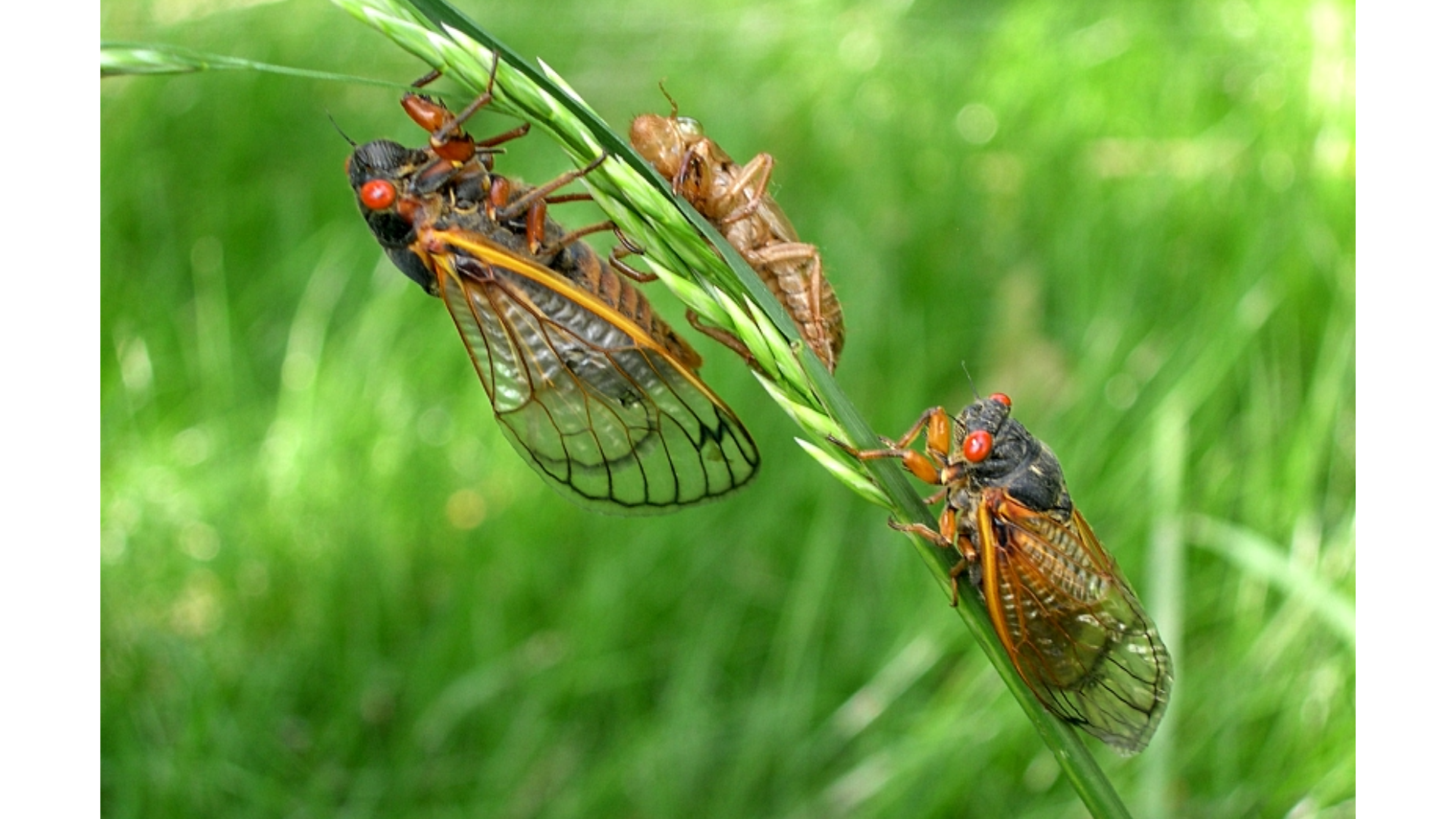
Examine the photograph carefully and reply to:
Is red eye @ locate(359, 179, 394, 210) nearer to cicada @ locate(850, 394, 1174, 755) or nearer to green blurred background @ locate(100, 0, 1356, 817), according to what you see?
green blurred background @ locate(100, 0, 1356, 817)

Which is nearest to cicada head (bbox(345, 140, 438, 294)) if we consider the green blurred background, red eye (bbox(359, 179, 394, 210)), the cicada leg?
red eye (bbox(359, 179, 394, 210))

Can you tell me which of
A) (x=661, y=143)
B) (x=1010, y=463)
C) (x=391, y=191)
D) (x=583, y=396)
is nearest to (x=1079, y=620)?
(x=1010, y=463)

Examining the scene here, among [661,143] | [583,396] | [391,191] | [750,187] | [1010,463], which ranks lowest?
[1010,463]

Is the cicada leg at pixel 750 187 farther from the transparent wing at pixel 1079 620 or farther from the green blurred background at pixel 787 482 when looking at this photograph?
the transparent wing at pixel 1079 620

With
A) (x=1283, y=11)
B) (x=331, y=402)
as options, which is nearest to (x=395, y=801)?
(x=331, y=402)

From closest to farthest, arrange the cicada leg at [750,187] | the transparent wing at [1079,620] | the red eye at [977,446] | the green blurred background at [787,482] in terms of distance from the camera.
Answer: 1. the transparent wing at [1079,620]
2. the red eye at [977,446]
3. the cicada leg at [750,187]
4. the green blurred background at [787,482]

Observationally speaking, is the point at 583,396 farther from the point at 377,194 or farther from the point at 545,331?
the point at 377,194

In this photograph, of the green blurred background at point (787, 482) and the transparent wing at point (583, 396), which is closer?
the transparent wing at point (583, 396)

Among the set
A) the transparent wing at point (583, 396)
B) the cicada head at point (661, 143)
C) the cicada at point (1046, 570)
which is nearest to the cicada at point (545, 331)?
the transparent wing at point (583, 396)
